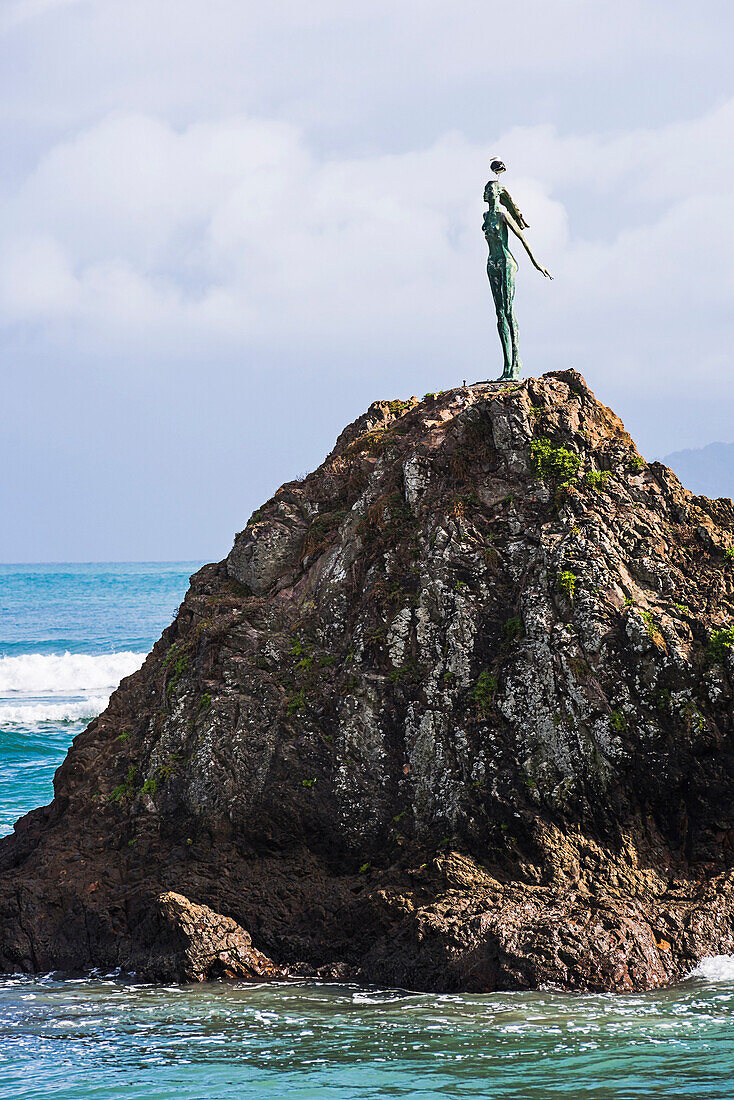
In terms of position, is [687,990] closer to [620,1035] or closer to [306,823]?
[620,1035]

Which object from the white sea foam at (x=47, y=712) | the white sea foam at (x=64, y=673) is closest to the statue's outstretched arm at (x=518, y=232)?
the white sea foam at (x=47, y=712)

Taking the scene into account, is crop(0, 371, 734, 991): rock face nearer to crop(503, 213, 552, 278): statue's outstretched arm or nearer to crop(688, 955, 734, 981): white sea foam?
crop(688, 955, 734, 981): white sea foam

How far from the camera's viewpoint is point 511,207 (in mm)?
14664

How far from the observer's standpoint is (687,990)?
930 cm

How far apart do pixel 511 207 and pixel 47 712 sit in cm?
2240

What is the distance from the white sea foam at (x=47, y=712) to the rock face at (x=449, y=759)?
17918mm

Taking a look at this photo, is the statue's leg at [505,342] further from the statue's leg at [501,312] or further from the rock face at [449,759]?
the rock face at [449,759]

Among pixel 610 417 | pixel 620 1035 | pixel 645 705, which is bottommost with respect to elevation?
pixel 620 1035

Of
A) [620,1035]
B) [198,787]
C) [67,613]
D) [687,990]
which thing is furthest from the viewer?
[67,613]

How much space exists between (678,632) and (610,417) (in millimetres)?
3376

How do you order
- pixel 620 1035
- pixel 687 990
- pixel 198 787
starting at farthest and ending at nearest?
pixel 198 787, pixel 687 990, pixel 620 1035

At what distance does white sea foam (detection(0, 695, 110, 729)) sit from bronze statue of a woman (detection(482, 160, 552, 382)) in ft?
65.4

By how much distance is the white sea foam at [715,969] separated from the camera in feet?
31.2

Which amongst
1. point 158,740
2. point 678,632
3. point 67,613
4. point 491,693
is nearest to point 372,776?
point 491,693
